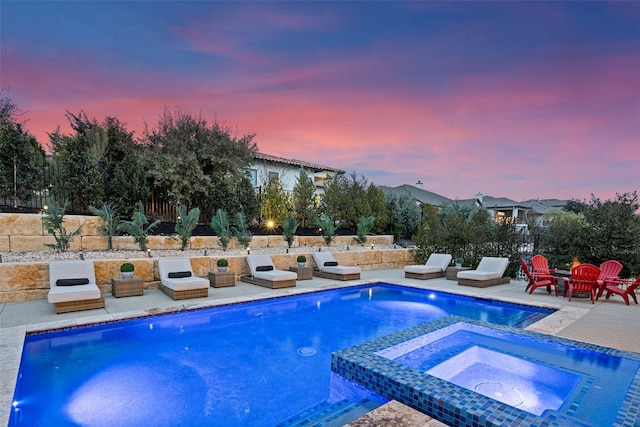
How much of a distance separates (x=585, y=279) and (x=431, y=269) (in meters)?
4.13

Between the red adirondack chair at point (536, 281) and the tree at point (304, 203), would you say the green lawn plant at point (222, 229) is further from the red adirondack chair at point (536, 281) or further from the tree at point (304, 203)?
the red adirondack chair at point (536, 281)

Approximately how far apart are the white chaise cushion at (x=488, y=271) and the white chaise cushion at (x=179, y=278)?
7.34 meters

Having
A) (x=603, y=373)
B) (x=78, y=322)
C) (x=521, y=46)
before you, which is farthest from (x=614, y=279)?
(x=78, y=322)

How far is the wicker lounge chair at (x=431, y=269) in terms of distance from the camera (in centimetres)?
1094

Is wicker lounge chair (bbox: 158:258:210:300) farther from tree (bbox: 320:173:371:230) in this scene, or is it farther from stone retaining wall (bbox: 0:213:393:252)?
tree (bbox: 320:173:371:230)

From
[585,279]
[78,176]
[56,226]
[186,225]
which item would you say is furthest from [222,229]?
[585,279]

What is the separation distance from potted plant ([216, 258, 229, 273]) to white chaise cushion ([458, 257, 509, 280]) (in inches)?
Answer: 272

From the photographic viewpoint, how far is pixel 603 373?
164 inches

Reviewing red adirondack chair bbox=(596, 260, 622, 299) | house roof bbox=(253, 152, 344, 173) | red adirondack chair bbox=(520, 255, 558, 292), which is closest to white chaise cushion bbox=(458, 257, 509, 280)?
red adirondack chair bbox=(520, 255, 558, 292)

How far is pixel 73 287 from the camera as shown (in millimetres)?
6613

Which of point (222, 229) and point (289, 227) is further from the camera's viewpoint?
point (289, 227)

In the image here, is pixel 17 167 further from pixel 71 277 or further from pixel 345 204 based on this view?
pixel 345 204

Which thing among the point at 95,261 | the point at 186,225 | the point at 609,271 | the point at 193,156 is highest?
the point at 193,156

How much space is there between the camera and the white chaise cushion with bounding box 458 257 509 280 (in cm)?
980
